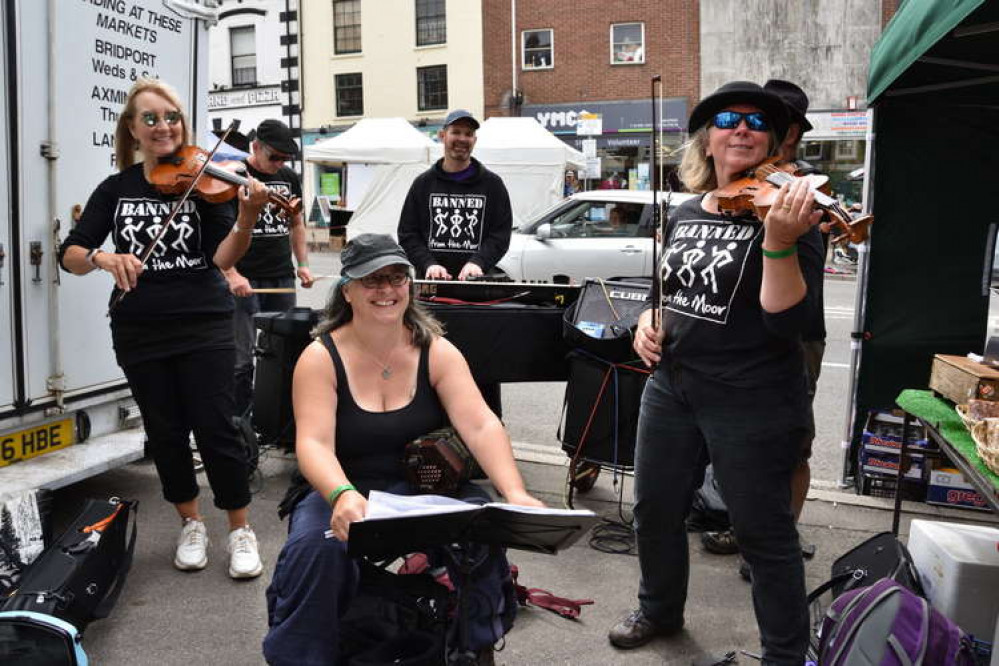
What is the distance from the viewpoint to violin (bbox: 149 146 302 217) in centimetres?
340

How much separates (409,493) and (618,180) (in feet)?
75.6

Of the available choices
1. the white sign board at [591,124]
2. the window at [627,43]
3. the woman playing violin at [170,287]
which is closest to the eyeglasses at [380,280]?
the woman playing violin at [170,287]

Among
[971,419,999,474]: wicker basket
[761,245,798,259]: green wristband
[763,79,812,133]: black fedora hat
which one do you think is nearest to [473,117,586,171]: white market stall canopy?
[763,79,812,133]: black fedora hat

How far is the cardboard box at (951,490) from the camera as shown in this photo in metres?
4.32

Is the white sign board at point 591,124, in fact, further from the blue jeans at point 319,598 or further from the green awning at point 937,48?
the blue jeans at point 319,598

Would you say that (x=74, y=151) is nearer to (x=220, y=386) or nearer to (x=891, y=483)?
(x=220, y=386)

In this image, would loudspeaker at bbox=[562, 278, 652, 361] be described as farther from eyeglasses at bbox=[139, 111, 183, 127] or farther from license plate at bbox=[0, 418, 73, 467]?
license plate at bbox=[0, 418, 73, 467]

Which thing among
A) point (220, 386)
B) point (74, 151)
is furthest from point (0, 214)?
point (220, 386)

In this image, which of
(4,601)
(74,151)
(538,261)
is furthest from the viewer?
(538,261)

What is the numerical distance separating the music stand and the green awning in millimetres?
1735

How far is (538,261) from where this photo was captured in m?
10.8

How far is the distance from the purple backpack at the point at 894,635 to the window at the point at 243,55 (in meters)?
28.9

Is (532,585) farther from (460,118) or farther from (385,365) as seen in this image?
(460,118)

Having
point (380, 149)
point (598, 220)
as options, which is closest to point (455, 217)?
point (598, 220)
